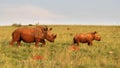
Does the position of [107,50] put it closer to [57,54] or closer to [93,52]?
[93,52]

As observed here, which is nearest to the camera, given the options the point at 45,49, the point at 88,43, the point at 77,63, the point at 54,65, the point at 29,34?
the point at 54,65

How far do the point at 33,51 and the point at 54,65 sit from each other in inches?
167

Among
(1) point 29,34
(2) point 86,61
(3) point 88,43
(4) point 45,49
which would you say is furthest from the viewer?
(3) point 88,43

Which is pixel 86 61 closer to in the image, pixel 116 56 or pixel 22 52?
pixel 116 56

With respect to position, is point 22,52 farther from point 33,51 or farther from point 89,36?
point 89,36

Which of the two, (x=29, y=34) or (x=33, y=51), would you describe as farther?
Answer: (x=29, y=34)

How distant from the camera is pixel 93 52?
15.9 m

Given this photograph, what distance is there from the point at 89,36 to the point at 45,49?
432 cm

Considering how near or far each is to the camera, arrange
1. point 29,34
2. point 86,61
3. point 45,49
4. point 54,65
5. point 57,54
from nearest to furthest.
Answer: point 54,65
point 86,61
point 57,54
point 45,49
point 29,34

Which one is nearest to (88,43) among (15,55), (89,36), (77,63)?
(89,36)

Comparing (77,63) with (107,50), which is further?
(107,50)

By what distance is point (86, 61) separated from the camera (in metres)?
13.4

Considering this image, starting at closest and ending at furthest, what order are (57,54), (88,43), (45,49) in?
(57,54) < (45,49) < (88,43)

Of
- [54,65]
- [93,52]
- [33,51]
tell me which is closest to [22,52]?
[33,51]
